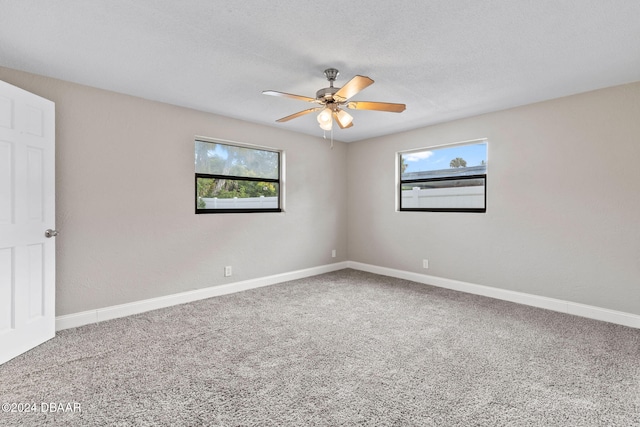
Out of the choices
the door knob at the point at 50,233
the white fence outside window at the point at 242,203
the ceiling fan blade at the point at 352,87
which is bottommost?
the door knob at the point at 50,233

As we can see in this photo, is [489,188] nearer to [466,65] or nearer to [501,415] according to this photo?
[466,65]

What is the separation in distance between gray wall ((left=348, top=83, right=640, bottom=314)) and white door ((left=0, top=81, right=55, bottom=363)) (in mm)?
4189

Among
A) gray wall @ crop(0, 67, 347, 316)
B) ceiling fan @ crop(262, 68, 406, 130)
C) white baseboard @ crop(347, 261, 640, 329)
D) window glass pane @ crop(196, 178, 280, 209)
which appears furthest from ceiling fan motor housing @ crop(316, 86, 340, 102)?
white baseboard @ crop(347, 261, 640, 329)

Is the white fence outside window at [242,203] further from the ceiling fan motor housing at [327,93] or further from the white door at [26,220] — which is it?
the ceiling fan motor housing at [327,93]

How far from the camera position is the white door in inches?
88.8

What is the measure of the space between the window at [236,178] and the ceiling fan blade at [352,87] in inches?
81.0

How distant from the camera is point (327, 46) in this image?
2229mm

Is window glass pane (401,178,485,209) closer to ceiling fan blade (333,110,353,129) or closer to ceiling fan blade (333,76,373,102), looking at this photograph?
ceiling fan blade (333,110,353,129)

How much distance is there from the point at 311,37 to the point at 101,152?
237cm

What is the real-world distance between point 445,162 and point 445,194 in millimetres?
454

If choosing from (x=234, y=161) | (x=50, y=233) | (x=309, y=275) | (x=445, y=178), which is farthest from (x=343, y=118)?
(x=309, y=275)

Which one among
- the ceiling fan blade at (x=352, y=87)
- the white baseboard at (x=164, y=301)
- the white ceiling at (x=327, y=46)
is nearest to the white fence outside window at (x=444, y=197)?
the white ceiling at (x=327, y=46)

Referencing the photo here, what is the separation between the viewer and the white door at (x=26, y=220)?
2.25 m

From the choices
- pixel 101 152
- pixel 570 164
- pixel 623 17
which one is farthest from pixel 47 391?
pixel 570 164
